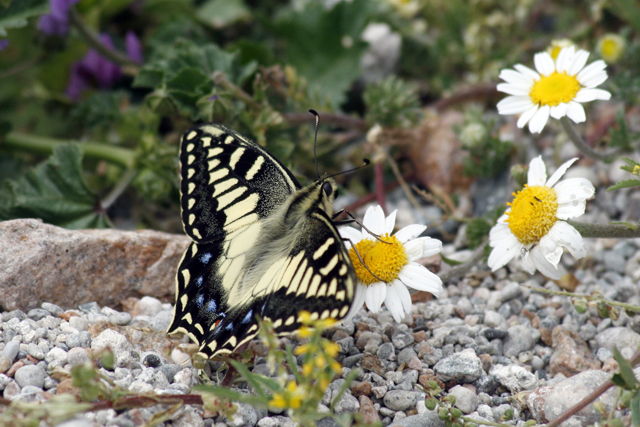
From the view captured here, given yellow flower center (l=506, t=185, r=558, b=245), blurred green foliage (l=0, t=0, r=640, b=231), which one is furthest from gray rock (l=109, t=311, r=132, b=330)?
yellow flower center (l=506, t=185, r=558, b=245)

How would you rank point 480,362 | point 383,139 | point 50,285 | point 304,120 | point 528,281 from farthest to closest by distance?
point 383,139, point 304,120, point 528,281, point 50,285, point 480,362

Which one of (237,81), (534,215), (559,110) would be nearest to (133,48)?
(237,81)

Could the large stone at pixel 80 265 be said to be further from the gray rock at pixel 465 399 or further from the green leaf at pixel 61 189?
the gray rock at pixel 465 399

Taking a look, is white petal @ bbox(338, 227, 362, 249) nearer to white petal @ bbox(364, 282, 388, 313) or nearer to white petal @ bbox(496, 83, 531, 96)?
white petal @ bbox(364, 282, 388, 313)

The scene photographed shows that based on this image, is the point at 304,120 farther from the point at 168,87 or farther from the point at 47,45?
the point at 47,45

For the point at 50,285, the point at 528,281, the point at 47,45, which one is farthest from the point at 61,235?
the point at 528,281

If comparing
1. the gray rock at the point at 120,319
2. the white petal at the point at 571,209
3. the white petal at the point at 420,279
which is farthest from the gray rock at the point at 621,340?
the gray rock at the point at 120,319
